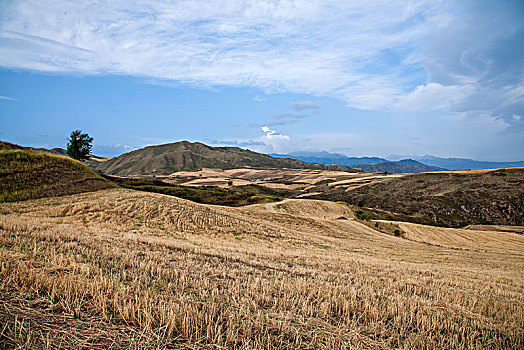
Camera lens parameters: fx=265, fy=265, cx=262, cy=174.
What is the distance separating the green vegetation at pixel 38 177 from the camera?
100 feet

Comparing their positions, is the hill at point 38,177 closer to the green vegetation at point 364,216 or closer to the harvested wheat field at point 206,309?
the harvested wheat field at point 206,309

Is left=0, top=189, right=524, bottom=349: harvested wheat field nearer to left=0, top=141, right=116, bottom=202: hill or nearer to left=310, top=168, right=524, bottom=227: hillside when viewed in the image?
left=0, top=141, right=116, bottom=202: hill

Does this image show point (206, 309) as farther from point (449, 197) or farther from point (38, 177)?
point (449, 197)

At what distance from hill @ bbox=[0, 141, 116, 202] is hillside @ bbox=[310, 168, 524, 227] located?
256ft

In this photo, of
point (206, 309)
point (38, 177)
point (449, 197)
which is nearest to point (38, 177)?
point (38, 177)

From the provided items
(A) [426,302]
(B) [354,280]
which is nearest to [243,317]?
(A) [426,302]

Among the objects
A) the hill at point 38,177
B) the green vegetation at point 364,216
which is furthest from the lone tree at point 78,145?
the green vegetation at point 364,216

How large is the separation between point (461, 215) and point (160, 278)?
102832 millimetres

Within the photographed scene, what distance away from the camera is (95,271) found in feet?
20.5

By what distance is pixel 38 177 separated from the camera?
34188 mm

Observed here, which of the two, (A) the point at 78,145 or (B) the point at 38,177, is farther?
(A) the point at 78,145

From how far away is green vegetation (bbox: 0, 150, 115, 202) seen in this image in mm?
30550

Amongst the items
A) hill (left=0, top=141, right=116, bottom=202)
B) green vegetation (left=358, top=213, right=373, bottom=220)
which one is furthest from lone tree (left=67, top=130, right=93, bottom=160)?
green vegetation (left=358, top=213, right=373, bottom=220)

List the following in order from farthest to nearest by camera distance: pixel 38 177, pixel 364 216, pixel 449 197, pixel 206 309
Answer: pixel 449 197 → pixel 364 216 → pixel 38 177 → pixel 206 309
